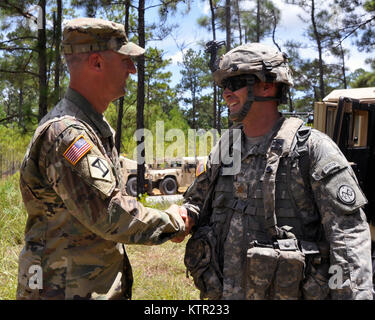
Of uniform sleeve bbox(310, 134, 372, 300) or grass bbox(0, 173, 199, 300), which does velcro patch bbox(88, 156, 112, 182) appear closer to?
uniform sleeve bbox(310, 134, 372, 300)

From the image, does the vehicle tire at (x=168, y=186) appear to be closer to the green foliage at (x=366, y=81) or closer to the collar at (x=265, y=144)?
the green foliage at (x=366, y=81)

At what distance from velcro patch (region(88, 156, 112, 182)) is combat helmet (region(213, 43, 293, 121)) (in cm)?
94

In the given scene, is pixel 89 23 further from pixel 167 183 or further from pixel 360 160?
pixel 167 183

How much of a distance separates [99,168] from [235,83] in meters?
1.09

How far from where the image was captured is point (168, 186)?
1470cm

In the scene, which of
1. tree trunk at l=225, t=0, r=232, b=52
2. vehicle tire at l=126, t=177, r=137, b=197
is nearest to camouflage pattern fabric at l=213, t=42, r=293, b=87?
vehicle tire at l=126, t=177, r=137, b=197

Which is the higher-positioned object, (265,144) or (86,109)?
(86,109)

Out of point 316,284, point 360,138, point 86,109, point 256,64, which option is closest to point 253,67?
point 256,64

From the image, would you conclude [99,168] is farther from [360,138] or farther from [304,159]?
[360,138]

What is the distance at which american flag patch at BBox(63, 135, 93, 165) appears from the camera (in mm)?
1915

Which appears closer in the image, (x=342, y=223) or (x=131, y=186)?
(x=342, y=223)

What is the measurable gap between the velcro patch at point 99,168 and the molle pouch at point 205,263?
871mm

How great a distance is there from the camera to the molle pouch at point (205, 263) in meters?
2.46
